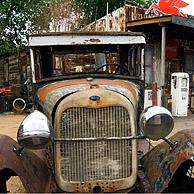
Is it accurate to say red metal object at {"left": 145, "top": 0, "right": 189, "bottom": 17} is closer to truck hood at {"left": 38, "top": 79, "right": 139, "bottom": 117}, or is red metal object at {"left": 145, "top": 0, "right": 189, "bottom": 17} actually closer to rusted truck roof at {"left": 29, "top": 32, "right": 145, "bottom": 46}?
rusted truck roof at {"left": 29, "top": 32, "right": 145, "bottom": 46}

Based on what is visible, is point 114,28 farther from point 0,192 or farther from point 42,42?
point 0,192

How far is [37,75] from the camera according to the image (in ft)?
15.6

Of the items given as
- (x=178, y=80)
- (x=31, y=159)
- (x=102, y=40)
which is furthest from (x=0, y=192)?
(x=178, y=80)

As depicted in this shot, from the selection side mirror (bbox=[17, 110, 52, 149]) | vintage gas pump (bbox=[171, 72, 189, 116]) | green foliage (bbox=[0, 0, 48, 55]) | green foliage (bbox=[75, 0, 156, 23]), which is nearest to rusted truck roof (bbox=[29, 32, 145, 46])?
side mirror (bbox=[17, 110, 52, 149])

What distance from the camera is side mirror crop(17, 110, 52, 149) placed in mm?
3080

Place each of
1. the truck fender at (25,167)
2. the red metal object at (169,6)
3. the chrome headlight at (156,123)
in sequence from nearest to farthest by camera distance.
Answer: the chrome headlight at (156,123) < the truck fender at (25,167) < the red metal object at (169,6)

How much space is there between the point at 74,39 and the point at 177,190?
221 cm

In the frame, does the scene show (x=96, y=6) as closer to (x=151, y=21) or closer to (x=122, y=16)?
(x=122, y=16)

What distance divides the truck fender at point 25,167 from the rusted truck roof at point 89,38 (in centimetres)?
141

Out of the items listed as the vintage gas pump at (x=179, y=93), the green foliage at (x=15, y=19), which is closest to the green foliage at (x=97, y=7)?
the green foliage at (x=15, y=19)

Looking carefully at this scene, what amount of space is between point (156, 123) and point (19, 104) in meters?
12.4

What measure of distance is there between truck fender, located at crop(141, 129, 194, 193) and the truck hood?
0.59 meters

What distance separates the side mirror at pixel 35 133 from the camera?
10.1 ft

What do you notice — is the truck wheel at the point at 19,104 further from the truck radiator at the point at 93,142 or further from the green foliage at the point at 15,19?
the truck radiator at the point at 93,142
